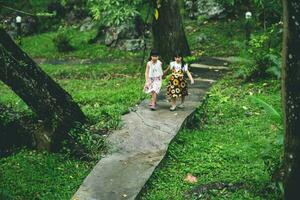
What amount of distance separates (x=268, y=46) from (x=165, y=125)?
4922 millimetres

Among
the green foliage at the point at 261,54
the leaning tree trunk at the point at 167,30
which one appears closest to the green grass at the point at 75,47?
the leaning tree trunk at the point at 167,30

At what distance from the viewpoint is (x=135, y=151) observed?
8.34 m

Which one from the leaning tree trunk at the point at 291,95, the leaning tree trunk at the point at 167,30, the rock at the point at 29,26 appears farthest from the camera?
the rock at the point at 29,26

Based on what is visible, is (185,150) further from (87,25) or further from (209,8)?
(87,25)

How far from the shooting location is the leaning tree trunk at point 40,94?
8194 mm

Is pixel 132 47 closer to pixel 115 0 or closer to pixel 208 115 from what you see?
pixel 115 0

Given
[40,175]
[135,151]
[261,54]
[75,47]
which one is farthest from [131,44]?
[40,175]

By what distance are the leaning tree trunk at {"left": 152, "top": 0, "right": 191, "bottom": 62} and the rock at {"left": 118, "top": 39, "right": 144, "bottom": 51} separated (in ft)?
14.0

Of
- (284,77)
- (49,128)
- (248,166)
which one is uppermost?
(284,77)

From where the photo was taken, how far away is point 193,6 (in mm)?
21047

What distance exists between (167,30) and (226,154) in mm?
6485

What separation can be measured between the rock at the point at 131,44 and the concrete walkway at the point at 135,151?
741 cm

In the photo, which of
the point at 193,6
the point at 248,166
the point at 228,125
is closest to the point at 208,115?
the point at 228,125

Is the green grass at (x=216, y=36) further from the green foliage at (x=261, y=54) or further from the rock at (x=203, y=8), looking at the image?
the green foliage at (x=261, y=54)
